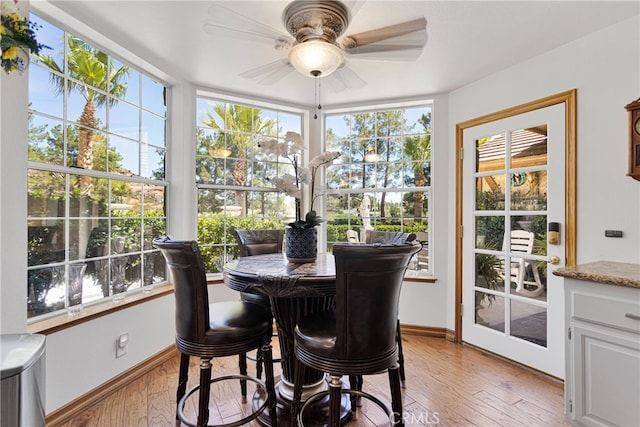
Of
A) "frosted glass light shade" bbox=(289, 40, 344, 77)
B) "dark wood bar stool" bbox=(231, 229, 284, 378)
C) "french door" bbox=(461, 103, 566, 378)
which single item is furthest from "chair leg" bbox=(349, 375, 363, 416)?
"frosted glass light shade" bbox=(289, 40, 344, 77)

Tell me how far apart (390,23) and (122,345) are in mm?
2836

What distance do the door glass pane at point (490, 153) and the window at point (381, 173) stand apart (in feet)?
1.74

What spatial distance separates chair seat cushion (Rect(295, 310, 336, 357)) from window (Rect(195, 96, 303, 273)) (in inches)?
69.0

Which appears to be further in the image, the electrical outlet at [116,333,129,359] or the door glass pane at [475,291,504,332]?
the door glass pane at [475,291,504,332]

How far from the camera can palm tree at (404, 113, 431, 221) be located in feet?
11.2

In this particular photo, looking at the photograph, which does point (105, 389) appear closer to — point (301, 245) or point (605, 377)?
point (301, 245)

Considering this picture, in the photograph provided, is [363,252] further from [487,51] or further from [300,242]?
[487,51]

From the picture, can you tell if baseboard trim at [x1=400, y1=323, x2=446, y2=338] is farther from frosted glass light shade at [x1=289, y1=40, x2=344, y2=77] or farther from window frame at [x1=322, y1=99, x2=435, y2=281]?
frosted glass light shade at [x1=289, y1=40, x2=344, y2=77]

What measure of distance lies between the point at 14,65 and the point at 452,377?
3082 millimetres

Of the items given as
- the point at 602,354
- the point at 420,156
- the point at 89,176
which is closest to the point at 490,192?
the point at 420,156

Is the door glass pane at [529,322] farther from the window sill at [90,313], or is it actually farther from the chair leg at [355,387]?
the window sill at [90,313]

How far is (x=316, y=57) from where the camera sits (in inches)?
67.4

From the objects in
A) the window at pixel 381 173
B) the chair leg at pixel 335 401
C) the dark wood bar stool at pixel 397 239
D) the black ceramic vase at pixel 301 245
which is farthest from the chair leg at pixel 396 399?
the window at pixel 381 173

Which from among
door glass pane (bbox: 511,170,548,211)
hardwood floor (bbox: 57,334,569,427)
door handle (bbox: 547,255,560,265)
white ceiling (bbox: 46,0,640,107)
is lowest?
hardwood floor (bbox: 57,334,569,427)
